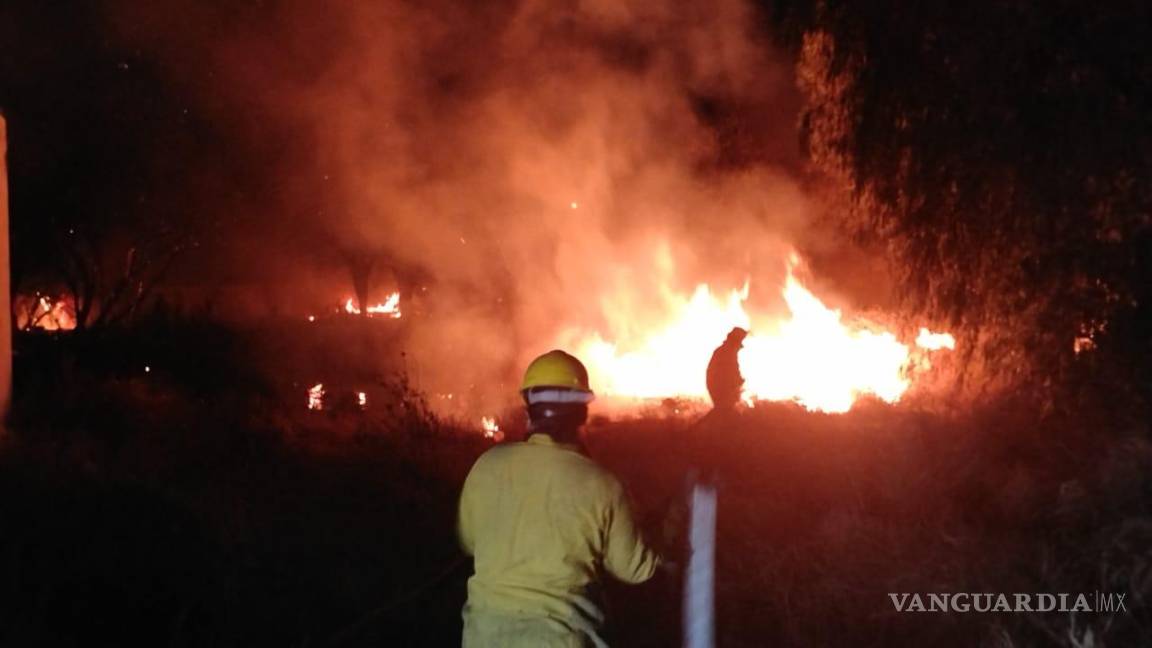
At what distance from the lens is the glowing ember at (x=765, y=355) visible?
38.4 feet

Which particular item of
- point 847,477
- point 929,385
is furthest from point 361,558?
point 929,385

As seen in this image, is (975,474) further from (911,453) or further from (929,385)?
(929,385)

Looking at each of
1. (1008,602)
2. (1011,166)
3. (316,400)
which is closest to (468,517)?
(1008,602)

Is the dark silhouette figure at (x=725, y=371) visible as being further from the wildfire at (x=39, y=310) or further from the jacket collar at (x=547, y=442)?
A: the wildfire at (x=39, y=310)

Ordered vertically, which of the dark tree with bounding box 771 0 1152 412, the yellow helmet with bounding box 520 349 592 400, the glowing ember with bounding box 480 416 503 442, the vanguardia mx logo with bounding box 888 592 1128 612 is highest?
the dark tree with bounding box 771 0 1152 412

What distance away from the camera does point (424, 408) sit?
30.1ft

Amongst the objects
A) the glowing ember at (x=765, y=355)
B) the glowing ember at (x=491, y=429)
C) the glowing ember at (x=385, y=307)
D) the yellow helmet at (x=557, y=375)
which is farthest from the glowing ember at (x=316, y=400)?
the yellow helmet at (x=557, y=375)

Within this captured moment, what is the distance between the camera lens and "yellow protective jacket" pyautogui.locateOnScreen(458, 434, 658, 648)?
111 inches

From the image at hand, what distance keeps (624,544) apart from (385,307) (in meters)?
17.5

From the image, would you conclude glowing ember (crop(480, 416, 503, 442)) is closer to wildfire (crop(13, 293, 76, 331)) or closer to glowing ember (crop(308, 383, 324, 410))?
glowing ember (crop(308, 383, 324, 410))

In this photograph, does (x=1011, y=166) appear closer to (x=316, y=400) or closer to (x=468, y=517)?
(x=468, y=517)

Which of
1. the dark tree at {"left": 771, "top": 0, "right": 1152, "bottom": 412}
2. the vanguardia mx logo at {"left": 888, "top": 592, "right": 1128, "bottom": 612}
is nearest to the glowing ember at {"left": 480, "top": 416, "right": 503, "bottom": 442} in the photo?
the dark tree at {"left": 771, "top": 0, "right": 1152, "bottom": 412}

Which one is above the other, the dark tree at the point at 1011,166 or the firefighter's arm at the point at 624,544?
the dark tree at the point at 1011,166

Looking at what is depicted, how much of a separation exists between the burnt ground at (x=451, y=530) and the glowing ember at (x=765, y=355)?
2808mm
